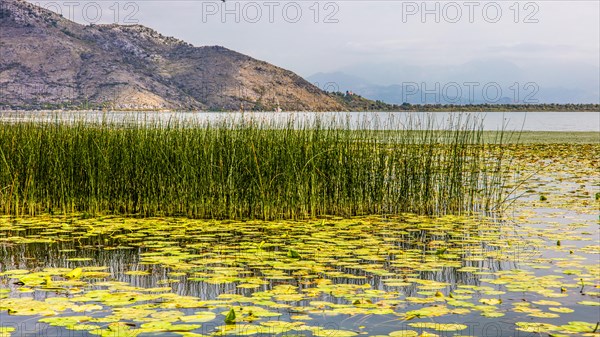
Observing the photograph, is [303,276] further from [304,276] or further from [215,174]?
[215,174]

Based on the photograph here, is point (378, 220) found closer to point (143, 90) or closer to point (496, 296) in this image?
point (496, 296)

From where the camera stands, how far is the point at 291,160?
9.43 m

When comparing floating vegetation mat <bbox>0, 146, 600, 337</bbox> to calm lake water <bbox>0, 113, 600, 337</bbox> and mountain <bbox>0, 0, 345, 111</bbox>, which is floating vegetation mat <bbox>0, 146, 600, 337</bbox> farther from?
mountain <bbox>0, 0, 345, 111</bbox>

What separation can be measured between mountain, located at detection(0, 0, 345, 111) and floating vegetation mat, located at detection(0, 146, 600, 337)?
108505 millimetres

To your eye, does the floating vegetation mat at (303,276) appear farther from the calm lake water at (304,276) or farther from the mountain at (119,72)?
the mountain at (119,72)

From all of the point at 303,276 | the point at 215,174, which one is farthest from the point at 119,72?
the point at 303,276

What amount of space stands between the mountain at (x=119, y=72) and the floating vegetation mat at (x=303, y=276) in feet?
356

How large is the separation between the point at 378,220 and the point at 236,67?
146866 mm

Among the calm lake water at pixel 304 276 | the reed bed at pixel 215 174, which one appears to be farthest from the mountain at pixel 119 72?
the calm lake water at pixel 304 276

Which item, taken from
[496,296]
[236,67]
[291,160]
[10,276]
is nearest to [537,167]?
[291,160]

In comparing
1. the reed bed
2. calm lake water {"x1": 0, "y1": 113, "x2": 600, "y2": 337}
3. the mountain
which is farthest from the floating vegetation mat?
the mountain

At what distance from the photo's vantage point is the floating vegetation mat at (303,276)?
4625 mm

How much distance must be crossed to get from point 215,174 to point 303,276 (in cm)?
384

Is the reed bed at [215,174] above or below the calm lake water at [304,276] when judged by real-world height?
above
